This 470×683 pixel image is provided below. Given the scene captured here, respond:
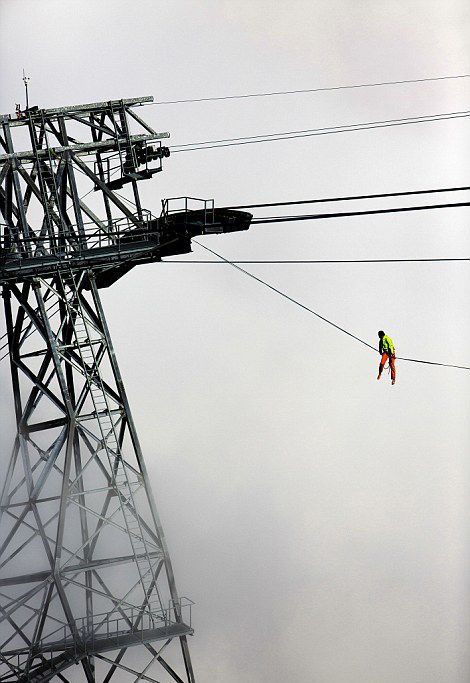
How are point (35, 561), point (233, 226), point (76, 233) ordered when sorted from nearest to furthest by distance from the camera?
point (233, 226), point (76, 233), point (35, 561)

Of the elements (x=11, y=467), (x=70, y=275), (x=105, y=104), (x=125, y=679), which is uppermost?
(x=105, y=104)

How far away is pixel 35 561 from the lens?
40.2 meters

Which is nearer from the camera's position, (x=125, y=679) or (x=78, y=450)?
(x=78, y=450)

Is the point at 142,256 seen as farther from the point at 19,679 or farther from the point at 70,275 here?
the point at 19,679

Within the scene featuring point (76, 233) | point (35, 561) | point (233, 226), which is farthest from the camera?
point (35, 561)

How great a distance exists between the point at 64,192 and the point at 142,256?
9.17ft

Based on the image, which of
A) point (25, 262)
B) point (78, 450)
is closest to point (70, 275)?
point (25, 262)

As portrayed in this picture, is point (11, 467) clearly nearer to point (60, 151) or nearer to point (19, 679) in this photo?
point (19, 679)

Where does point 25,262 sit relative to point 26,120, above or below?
below

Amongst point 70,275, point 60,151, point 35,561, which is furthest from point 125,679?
point 60,151

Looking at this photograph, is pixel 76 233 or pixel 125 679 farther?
pixel 125 679

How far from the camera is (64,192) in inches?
1078

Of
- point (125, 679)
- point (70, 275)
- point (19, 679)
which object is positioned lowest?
point (19, 679)

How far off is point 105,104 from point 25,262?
15.5 feet
